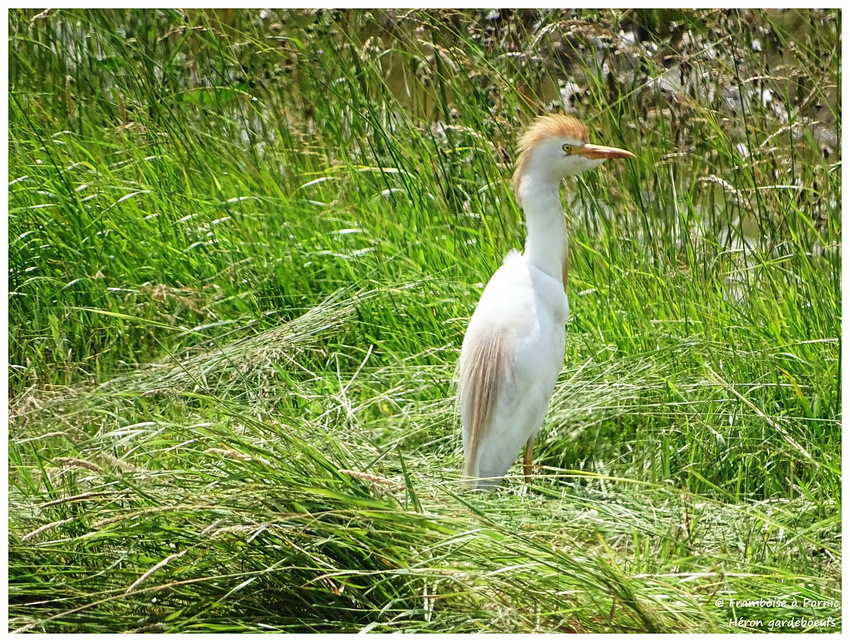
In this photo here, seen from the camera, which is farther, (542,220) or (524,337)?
(542,220)

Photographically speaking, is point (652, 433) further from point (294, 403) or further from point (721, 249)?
point (294, 403)

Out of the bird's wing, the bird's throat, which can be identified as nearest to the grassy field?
the bird's wing

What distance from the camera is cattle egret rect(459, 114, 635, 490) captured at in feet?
8.04

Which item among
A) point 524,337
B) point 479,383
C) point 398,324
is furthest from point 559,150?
point 398,324

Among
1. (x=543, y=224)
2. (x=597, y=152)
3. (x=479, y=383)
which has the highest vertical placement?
(x=597, y=152)

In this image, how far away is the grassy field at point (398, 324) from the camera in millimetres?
1850

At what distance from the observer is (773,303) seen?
9.22 ft

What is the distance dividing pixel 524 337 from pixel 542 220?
31 centimetres

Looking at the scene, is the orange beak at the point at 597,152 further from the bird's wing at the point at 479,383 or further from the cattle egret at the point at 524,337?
the bird's wing at the point at 479,383

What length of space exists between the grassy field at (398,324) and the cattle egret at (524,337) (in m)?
0.13

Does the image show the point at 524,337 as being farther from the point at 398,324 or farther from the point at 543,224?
the point at 398,324

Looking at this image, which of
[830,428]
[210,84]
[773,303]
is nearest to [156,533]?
[830,428]

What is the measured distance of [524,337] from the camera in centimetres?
248

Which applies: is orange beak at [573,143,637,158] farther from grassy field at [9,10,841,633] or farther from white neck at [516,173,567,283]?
grassy field at [9,10,841,633]
